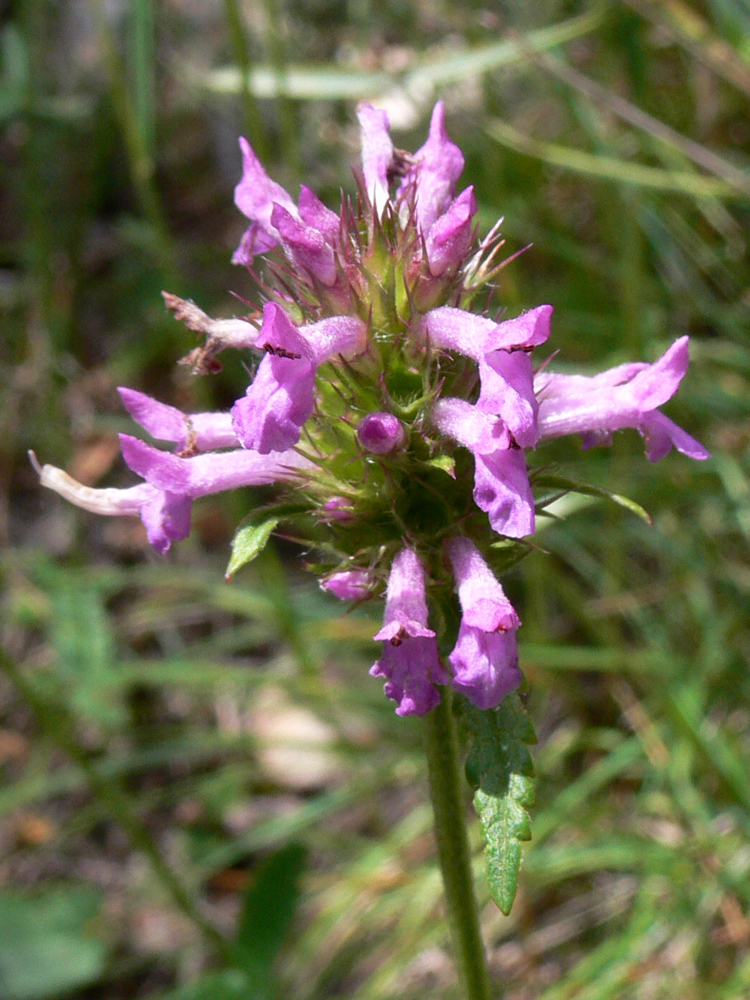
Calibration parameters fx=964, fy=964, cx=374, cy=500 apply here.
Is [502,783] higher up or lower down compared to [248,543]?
Answer: lower down

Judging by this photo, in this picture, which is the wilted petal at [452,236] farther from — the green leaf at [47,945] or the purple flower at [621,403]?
the green leaf at [47,945]

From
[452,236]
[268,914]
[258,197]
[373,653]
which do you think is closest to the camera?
[452,236]

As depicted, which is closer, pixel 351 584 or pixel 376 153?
pixel 351 584

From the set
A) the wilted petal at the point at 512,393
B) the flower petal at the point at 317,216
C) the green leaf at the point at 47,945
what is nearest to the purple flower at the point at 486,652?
the wilted petal at the point at 512,393

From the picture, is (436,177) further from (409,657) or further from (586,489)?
(409,657)

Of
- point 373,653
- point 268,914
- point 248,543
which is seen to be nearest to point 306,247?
point 248,543

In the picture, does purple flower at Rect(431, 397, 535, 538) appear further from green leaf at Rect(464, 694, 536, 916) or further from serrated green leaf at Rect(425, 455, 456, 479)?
green leaf at Rect(464, 694, 536, 916)

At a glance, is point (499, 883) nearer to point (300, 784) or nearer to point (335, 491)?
point (335, 491)
